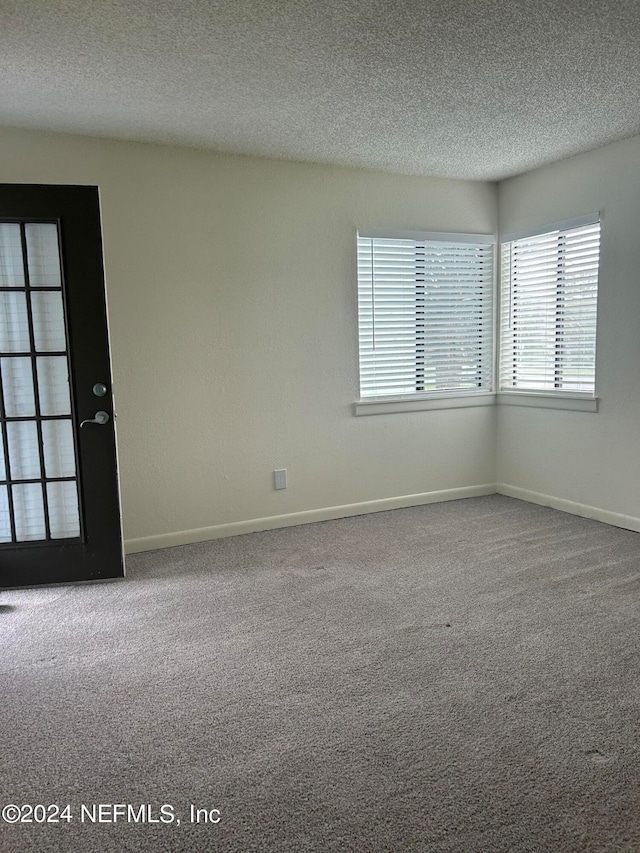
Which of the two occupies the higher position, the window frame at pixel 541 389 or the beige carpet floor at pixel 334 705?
the window frame at pixel 541 389

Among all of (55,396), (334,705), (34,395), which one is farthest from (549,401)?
(34,395)

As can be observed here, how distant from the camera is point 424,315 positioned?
4523 mm

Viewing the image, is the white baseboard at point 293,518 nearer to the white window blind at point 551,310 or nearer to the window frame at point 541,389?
the window frame at point 541,389

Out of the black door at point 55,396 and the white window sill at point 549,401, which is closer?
the black door at point 55,396

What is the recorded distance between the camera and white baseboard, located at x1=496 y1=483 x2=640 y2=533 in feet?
12.7

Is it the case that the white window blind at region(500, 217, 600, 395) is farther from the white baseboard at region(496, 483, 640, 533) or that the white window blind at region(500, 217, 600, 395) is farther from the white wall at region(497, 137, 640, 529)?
the white baseboard at region(496, 483, 640, 533)

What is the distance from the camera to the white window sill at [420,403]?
435 centimetres

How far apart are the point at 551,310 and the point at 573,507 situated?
1.44 metres

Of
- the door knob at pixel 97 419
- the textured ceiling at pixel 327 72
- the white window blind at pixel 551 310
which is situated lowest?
the door knob at pixel 97 419

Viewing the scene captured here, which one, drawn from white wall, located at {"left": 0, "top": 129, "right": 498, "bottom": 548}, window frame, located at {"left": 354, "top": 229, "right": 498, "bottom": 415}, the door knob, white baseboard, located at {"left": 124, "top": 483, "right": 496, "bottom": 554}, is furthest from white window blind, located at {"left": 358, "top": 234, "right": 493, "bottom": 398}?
the door knob

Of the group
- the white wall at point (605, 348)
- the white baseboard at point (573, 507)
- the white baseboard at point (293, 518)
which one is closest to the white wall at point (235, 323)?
the white baseboard at point (293, 518)

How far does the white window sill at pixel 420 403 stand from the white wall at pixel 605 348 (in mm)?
441

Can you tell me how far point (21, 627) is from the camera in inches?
106

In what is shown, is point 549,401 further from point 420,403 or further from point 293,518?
point 293,518
